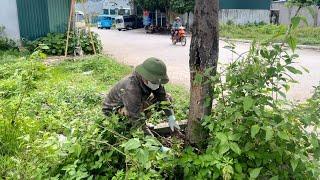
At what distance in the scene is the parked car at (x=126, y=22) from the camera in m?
26.3

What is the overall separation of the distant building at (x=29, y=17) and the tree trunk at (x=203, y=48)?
1044 centimetres

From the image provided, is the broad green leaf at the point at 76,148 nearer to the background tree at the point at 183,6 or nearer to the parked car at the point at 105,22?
the background tree at the point at 183,6

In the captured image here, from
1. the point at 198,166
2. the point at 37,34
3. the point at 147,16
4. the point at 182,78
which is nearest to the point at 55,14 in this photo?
the point at 37,34

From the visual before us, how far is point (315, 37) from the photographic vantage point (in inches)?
704

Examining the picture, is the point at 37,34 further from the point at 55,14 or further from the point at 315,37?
the point at 315,37

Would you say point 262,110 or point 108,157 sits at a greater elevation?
point 262,110

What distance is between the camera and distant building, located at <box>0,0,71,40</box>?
12.3m

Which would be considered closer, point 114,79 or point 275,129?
point 275,129

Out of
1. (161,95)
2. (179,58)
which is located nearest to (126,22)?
(179,58)

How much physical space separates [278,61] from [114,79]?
19.8 feet

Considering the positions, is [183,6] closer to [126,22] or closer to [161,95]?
[126,22]

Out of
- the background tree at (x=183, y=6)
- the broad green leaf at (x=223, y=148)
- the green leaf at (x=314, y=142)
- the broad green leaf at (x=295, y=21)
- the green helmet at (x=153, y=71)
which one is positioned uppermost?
the background tree at (x=183, y=6)

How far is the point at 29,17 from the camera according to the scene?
1245 centimetres

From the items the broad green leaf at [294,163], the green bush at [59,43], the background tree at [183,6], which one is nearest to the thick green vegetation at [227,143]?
the broad green leaf at [294,163]
